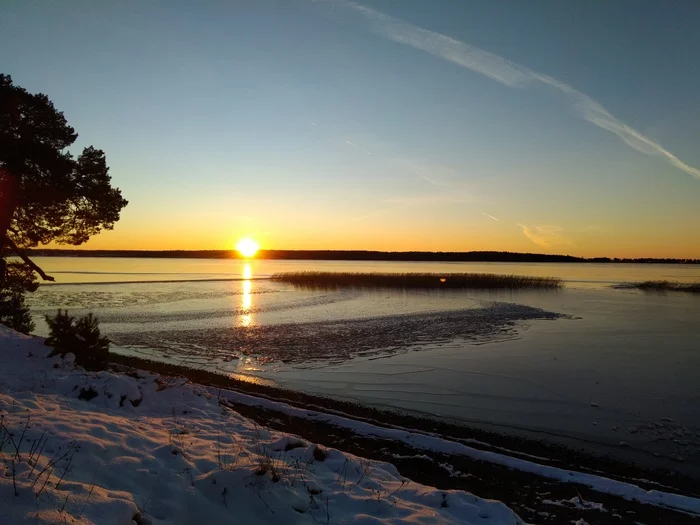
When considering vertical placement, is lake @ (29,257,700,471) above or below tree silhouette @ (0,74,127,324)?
below

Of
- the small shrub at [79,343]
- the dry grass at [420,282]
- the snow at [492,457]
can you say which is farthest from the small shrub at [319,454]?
the dry grass at [420,282]

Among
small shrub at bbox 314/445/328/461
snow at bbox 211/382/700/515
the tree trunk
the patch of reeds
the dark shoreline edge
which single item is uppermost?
the tree trunk

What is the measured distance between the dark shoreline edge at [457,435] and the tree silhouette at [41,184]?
9589 mm

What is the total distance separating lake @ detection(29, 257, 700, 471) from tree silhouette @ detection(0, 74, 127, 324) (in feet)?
20.3

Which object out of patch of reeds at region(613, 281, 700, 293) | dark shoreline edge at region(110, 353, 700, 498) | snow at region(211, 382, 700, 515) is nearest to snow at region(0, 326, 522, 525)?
dark shoreline edge at region(110, 353, 700, 498)

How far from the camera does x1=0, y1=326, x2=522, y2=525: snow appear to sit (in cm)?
498

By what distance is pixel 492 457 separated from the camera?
9.47 meters

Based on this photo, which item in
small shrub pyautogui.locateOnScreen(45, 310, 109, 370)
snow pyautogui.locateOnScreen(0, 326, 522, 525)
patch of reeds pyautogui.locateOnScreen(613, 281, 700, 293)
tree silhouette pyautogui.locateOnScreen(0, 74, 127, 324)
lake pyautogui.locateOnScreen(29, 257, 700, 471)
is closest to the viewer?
snow pyautogui.locateOnScreen(0, 326, 522, 525)

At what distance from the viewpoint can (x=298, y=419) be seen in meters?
11.6

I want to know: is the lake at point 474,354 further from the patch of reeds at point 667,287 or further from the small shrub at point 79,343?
the patch of reeds at point 667,287

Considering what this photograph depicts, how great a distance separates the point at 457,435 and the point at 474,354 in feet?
33.4

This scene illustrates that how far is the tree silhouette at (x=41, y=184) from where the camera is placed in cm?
1662

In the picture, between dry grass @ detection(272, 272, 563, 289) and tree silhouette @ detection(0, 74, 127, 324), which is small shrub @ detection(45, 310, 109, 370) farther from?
dry grass @ detection(272, 272, 563, 289)

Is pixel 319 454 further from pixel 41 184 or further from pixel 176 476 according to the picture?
pixel 41 184
